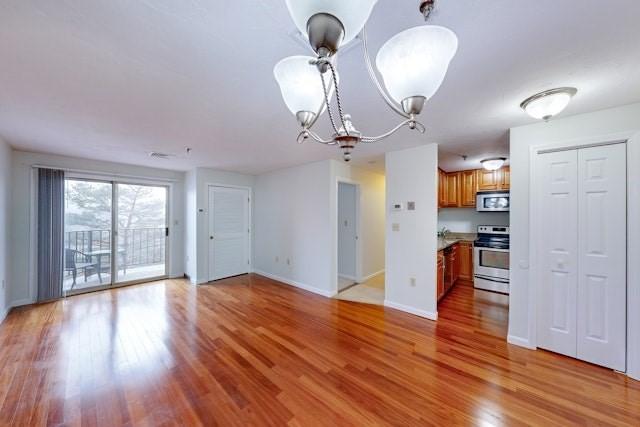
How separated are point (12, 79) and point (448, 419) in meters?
3.78

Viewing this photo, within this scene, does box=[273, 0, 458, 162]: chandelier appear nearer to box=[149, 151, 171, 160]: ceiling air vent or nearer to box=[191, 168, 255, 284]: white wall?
box=[149, 151, 171, 160]: ceiling air vent

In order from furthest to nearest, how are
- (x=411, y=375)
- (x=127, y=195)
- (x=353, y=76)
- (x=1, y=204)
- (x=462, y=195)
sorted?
(x=462, y=195) < (x=127, y=195) < (x=1, y=204) < (x=411, y=375) < (x=353, y=76)

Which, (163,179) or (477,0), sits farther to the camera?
(163,179)

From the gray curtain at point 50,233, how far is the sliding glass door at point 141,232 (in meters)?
0.74

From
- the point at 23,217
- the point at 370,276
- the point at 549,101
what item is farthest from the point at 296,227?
the point at 23,217

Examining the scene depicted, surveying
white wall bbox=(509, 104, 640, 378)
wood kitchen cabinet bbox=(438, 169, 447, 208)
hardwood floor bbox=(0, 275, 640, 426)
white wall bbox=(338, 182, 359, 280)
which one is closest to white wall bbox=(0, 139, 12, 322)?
hardwood floor bbox=(0, 275, 640, 426)

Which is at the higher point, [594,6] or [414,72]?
[594,6]

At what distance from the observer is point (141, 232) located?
184 inches

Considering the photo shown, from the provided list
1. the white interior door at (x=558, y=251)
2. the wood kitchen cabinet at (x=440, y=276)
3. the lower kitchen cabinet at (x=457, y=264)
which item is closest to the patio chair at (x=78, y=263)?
the wood kitchen cabinet at (x=440, y=276)

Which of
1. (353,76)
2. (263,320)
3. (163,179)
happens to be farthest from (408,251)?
(163,179)

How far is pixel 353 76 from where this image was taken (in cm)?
156

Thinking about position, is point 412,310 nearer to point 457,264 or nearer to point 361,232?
point 361,232

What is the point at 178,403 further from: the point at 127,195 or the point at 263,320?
the point at 127,195

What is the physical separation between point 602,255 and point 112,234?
675 cm
